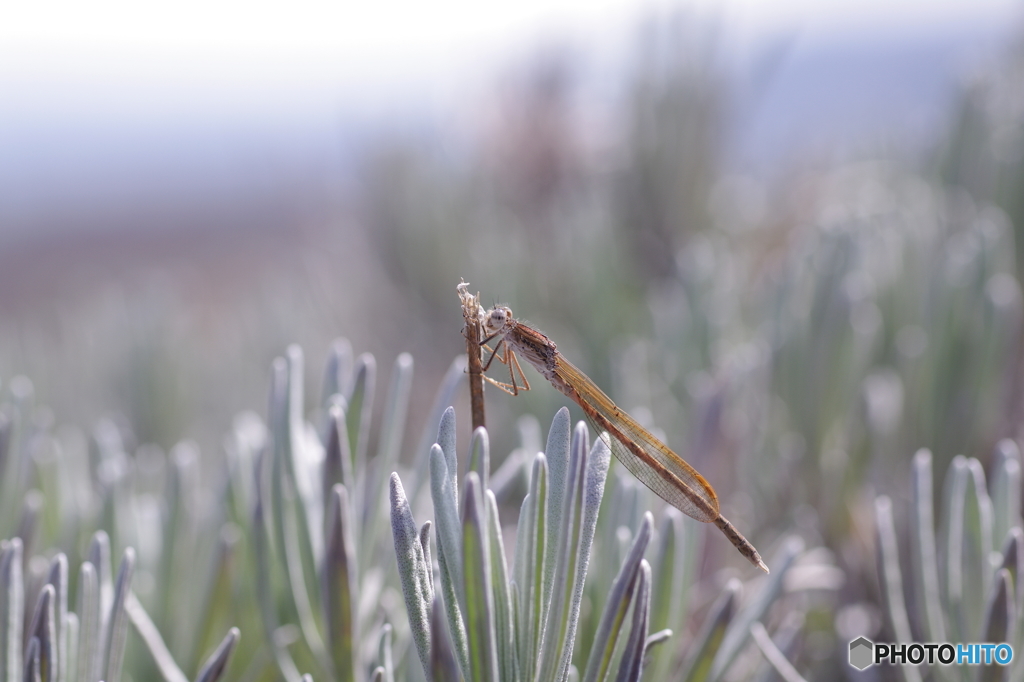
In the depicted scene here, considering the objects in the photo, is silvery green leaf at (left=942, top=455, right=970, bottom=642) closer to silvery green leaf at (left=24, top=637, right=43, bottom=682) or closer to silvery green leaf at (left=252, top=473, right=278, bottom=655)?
silvery green leaf at (left=252, top=473, right=278, bottom=655)

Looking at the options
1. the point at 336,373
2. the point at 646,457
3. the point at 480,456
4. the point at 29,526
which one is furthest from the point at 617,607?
the point at 29,526

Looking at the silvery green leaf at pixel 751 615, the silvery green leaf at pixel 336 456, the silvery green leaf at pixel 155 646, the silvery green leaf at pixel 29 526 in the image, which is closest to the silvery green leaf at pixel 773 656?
the silvery green leaf at pixel 751 615

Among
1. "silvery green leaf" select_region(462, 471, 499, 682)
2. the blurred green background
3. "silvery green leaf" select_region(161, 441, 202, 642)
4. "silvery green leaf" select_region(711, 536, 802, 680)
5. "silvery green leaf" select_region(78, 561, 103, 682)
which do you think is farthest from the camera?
the blurred green background

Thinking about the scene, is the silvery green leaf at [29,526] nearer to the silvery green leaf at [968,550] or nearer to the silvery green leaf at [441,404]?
the silvery green leaf at [441,404]

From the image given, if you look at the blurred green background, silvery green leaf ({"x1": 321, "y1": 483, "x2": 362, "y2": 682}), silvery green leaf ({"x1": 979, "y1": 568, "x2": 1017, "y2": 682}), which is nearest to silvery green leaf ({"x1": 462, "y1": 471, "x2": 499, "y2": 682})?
silvery green leaf ({"x1": 321, "y1": 483, "x2": 362, "y2": 682})

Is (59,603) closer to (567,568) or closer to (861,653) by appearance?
(567,568)
